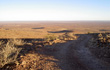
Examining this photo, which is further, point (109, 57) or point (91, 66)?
point (109, 57)

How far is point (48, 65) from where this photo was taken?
5102mm

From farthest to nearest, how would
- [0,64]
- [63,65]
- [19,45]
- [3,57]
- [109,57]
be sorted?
[19,45], [109,57], [63,65], [3,57], [0,64]

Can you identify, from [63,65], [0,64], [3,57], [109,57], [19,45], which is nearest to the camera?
[0,64]

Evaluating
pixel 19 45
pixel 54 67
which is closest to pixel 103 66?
pixel 54 67

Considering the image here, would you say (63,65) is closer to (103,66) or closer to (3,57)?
(103,66)

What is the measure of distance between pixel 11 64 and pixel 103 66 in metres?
5.03

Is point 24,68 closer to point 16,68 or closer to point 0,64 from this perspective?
point 16,68

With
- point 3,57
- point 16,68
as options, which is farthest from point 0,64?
point 16,68

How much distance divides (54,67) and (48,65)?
391mm

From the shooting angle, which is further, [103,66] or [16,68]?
[103,66]

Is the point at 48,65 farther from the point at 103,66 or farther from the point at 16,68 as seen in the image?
the point at 103,66

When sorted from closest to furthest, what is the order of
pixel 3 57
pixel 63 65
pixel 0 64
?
pixel 0 64
pixel 3 57
pixel 63 65

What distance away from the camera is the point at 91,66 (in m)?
5.09

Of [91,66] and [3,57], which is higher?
[3,57]
